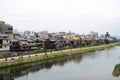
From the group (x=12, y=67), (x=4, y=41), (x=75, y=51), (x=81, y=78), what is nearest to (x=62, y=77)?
(x=81, y=78)

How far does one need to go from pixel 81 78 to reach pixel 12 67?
9718 millimetres

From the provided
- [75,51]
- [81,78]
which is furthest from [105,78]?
[75,51]

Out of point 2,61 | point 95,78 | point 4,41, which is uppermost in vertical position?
point 4,41

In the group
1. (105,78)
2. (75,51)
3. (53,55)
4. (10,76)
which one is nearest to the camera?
(105,78)

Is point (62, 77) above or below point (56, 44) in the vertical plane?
below

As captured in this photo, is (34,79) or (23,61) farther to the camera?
(23,61)

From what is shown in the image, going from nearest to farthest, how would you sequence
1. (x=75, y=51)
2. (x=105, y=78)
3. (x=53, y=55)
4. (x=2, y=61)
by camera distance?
(x=105, y=78)
(x=2, y=61)
(x=53, y=55)
(x=75, y=51)

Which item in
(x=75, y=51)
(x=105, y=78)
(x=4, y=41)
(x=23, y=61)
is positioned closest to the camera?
(x=105, y=78)

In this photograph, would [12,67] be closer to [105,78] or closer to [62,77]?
[62,77]

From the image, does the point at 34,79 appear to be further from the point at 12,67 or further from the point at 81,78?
the point at 12,67

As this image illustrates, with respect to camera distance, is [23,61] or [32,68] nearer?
[32,68]

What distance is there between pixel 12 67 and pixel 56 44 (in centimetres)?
2330

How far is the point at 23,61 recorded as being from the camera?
96.8ft

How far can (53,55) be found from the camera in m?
38.0
